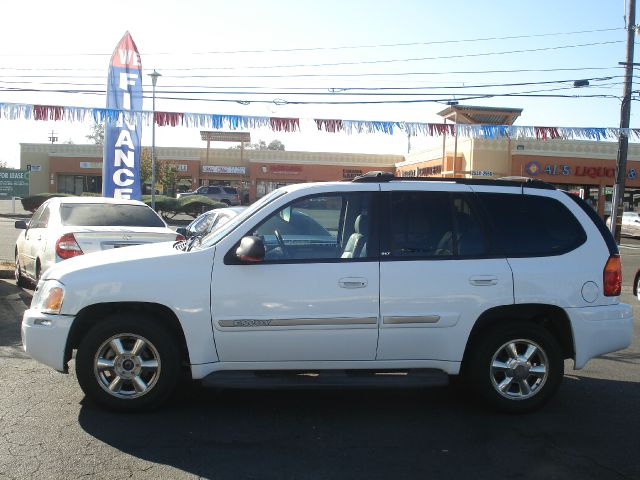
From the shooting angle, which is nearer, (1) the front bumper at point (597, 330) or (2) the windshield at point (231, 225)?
(2) the windshield at point (231, 225)

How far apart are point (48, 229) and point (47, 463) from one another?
17.8 ft

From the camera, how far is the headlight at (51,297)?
4.78 m

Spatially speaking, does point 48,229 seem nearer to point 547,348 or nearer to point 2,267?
point 2,267

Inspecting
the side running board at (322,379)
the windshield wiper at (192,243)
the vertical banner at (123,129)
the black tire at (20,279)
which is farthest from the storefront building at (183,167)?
the side running board at (322,379)

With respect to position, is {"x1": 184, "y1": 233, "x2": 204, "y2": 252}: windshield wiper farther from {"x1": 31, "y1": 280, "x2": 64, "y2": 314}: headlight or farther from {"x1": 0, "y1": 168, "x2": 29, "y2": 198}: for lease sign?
{"x1": 0, "y1": 168, "x2": 29, "y2": 198}: for lease sign

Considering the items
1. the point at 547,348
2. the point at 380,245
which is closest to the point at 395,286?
the point at 380,245

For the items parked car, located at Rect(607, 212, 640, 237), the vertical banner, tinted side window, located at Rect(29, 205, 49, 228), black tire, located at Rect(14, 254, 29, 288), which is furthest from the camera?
parked car, located at Rect(607, 212, 640, 237)

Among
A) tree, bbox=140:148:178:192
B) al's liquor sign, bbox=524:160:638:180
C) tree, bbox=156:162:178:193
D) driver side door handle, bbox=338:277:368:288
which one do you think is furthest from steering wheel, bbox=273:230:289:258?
tree, bbox=156:162:178:193

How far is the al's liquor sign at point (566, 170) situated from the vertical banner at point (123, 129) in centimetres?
2651

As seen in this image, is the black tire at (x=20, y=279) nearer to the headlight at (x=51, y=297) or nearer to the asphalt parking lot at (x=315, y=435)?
the asphalt parking lot at (x=315, y=435)

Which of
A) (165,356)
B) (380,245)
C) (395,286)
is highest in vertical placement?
(380,245)

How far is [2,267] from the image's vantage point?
→ 11836 millimetres

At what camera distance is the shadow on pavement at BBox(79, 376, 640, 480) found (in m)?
4.08

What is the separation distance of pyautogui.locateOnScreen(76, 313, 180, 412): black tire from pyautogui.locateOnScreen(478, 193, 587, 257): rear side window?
2798mm
